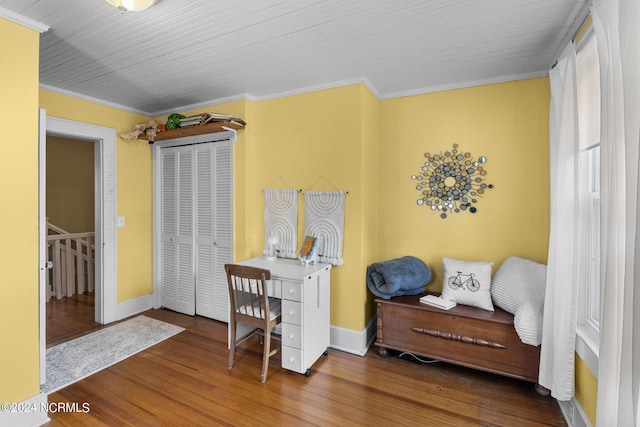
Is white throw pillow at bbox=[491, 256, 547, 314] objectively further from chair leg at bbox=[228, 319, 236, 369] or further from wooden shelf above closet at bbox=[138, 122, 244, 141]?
wooden shelf above closet at bbox=[138, 122, 244, 141]

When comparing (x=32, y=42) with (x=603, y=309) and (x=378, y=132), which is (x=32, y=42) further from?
(x=603, y=309)

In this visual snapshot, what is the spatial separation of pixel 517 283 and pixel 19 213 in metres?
3.46

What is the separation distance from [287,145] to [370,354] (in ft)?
7.06

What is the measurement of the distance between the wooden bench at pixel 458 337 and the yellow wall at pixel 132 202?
2.91m

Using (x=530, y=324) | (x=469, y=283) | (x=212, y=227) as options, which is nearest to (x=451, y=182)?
(x=469, y=283)

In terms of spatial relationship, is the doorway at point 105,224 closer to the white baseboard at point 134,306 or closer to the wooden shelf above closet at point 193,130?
the white baseboard at point 134,306

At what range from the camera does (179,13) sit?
1782mm

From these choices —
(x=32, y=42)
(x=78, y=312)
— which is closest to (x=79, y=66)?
(x=32, y=42)

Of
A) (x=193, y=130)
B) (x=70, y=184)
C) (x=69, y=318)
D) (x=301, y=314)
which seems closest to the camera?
(x=301, y=314)

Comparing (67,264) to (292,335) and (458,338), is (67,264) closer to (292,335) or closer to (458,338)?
(292,335)

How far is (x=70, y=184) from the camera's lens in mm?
5168

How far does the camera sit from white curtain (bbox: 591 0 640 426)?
3.23 ft

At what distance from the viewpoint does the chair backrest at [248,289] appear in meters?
2.28

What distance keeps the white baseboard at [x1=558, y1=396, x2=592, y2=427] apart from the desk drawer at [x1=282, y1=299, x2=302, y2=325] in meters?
1.79
